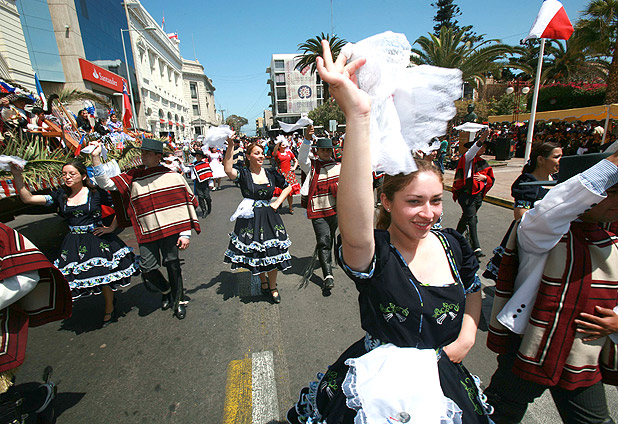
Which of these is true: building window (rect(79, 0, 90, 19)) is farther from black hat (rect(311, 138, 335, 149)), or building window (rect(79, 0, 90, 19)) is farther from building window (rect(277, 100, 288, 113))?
building window (rect(277, 100, 288, 113))

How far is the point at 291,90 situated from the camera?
72875 millimetres

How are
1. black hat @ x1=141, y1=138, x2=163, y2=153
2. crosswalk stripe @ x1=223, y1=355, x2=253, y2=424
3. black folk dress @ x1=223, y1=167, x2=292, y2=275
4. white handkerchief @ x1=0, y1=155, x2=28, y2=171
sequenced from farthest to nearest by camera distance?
black folk dress @ x1=223, y1=167, x2=292, y2=275
black hat @ x1=141, y1=138, x2=163, y2=153
white handkerchief @ x1=0, y1=155, x2=28, y2=171
crosswalk stripe @ x1=223, y1=355, x2=253, y2=424

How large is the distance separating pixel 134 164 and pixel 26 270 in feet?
20.5

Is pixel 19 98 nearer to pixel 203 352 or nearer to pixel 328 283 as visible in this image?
pixel 203 352

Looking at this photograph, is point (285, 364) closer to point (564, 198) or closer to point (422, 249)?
point (422, 249)

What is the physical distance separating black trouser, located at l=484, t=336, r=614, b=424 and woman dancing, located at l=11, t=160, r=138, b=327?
379 cm

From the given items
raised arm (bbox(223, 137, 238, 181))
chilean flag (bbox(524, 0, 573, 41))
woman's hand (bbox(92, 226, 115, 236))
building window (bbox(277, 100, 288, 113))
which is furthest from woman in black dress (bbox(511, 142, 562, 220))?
building window (bbox(277, 100, 288, 113))

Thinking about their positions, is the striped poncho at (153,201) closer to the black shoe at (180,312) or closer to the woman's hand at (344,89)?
the black shoe at (180,312)

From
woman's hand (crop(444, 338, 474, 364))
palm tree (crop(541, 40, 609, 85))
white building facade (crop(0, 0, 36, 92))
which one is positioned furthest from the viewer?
palm tree (crop(541, 40, 609, 85))

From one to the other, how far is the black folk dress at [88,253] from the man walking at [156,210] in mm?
258

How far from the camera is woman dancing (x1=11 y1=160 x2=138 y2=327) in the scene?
334cm

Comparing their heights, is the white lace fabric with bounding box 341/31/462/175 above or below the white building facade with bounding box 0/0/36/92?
below

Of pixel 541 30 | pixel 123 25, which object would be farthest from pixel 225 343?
pixel 123 25

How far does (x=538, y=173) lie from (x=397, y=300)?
10.1 feet
